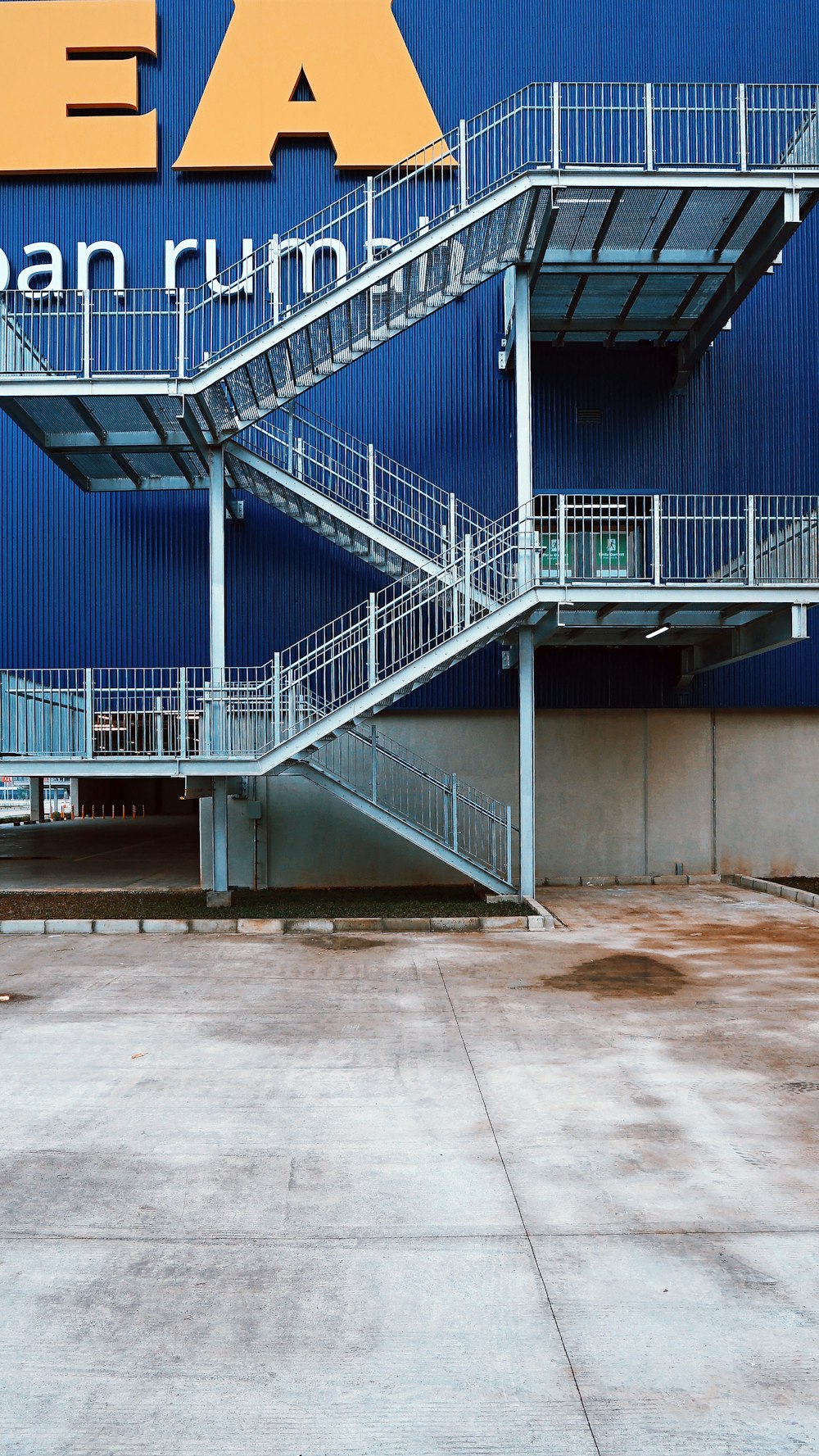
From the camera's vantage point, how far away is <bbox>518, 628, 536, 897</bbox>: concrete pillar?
15.0 metres

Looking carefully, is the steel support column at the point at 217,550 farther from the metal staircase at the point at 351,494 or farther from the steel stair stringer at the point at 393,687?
the steel stair stringer at the point at 393,687

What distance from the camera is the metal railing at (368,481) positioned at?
681 inches

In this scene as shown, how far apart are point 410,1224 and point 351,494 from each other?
14776mm

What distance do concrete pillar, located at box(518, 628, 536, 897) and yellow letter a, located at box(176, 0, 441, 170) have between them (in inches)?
415

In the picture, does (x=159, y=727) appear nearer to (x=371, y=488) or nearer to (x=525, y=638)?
(x=371, y=488)

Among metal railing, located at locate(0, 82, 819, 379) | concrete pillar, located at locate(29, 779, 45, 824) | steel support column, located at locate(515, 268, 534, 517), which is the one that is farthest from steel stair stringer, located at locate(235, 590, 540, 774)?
concrete pillar, located at locate(29, 779, 45, 824)

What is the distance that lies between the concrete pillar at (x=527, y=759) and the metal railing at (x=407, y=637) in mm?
994

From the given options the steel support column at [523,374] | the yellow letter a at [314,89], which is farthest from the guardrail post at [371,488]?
the yellow letter a at [314,89]

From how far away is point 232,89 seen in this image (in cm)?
1880

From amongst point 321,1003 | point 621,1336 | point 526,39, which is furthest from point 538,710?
point 621,1336

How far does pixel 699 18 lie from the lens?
18953mm

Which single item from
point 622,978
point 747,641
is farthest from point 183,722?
point 747,641

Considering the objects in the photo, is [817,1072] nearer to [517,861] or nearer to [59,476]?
[517,861]

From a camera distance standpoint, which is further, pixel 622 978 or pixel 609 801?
pixel 609 801
